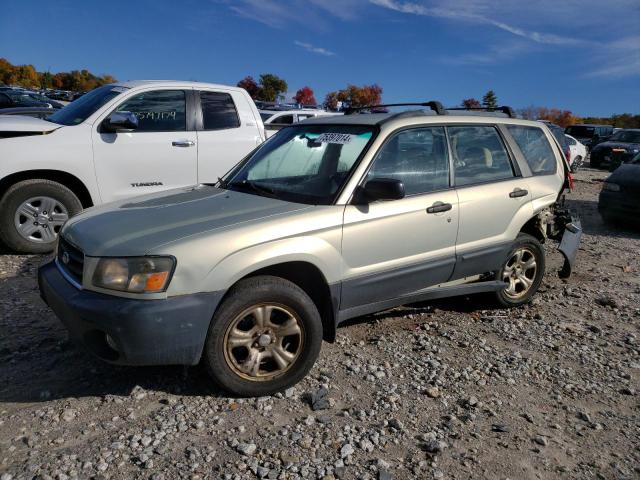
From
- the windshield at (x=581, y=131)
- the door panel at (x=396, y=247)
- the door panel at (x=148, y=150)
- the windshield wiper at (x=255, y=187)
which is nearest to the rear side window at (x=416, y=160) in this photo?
the door panel at (x=396, y=247)

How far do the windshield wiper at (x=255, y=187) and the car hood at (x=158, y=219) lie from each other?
0.10 meters

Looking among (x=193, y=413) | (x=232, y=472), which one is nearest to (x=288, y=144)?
(x=193, y=413)

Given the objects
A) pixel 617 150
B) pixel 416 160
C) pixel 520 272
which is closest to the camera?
pixel 416 160

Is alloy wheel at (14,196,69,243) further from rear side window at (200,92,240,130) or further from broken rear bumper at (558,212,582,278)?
broken rear bumper at (558,212,582,278)

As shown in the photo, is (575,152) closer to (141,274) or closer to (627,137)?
(627,137)

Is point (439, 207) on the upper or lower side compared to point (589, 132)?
upper

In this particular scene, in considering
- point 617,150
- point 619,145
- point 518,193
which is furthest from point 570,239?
point 619,145

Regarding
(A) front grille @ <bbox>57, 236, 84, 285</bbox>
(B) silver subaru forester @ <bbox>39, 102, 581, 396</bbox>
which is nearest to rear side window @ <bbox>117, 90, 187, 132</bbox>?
(B) silver subaru forester @ <bbox>39, 102, 581, 396</bbox>

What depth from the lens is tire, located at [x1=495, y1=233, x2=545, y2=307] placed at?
468 centimetres

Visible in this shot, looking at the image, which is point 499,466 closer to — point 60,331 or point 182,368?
point 182,368

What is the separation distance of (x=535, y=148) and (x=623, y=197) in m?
4.89

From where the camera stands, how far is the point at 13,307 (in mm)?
4461

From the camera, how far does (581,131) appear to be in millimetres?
29594

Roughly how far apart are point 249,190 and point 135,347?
146 centimetres
